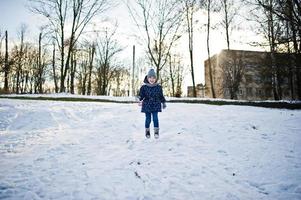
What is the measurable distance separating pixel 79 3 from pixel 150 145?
2304 cm

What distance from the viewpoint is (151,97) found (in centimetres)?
711

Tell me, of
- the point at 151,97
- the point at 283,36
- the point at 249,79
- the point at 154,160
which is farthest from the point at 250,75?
the point at 154,160

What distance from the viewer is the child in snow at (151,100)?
7.04 meters

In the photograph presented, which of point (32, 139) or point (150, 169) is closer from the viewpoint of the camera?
point (150, 169)

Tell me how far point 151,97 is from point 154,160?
2.32 meters

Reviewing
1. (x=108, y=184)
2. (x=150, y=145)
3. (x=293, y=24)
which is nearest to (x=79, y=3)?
(x=293, y=24)

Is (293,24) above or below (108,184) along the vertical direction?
above

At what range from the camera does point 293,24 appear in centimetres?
1281

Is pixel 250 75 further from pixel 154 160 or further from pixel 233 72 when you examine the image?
pixel 154 160

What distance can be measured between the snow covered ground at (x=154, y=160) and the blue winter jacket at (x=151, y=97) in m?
0.94

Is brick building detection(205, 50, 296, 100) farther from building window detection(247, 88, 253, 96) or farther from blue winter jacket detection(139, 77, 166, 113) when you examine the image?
blue winter jacket detection(139, 77, 166, 113)

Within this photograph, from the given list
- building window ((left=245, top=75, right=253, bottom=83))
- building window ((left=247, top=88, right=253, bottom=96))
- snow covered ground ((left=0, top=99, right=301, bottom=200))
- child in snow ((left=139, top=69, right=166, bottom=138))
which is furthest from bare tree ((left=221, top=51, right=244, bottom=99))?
child in snow ((left=139, top=69, right=166, bottom=138))

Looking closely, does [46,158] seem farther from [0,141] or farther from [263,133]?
[263,133]

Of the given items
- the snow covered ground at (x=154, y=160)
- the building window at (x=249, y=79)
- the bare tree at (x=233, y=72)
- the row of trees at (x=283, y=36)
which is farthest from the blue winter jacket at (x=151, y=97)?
the building window at (x=249, y=79)
